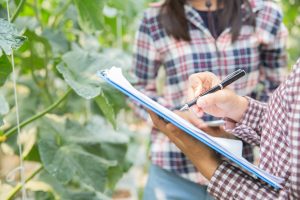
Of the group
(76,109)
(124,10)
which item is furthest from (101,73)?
(76,109)

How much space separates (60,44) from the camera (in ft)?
4.50

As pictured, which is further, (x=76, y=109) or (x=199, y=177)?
(x=76, y=109)

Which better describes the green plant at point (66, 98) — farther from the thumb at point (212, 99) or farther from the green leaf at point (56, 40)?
the thumb at point (212, 99)

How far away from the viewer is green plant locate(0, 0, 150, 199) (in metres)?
1.05

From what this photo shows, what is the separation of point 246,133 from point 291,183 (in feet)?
0.77

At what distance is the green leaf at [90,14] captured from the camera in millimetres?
1170

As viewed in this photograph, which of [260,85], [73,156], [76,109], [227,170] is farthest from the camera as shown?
[76,109]

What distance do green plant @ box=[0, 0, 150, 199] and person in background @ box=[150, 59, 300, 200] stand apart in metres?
0.22

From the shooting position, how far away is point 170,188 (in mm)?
1231

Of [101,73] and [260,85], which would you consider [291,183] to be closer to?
[101,73]

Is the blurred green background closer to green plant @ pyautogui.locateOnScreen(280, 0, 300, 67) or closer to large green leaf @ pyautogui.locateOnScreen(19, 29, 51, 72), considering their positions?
large green leaf @ pyautogui.locateOnScreen(19, 29, 51, 72)

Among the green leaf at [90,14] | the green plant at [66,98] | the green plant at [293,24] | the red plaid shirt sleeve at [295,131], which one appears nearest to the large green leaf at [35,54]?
the green plant at [66,98]

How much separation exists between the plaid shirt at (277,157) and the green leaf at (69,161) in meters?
0.42

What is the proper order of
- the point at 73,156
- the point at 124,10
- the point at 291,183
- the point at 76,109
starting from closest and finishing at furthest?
the point at 291,183
the point at 73,156
the point at 124,10
the point at 76,109
